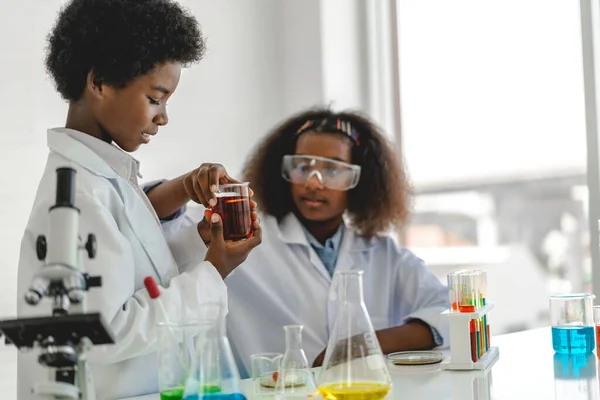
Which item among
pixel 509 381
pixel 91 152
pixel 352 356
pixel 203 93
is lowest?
pixel 509 381

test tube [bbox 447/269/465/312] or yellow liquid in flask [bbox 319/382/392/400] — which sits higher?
test tube [bbox 447/269/465/312]

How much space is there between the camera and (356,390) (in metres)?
1.32

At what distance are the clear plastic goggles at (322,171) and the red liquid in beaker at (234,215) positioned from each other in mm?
918

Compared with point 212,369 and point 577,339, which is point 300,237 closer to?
point 577,339

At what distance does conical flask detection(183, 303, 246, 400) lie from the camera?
1222 millimetres

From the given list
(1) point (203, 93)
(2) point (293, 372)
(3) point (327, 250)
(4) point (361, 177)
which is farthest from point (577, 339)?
(1) point (203, 93)

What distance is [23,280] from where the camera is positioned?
1.60 meters

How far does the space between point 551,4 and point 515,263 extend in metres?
1.14

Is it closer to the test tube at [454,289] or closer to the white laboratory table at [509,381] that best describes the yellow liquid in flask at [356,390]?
the white laboratory table at [509,381]

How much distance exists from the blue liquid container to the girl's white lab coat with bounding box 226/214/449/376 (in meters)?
0.53

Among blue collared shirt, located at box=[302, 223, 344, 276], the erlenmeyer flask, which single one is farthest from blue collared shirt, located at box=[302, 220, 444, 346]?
the erlenmeyer flask

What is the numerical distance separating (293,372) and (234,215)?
0.45 meters

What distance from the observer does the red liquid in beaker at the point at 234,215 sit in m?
1.81

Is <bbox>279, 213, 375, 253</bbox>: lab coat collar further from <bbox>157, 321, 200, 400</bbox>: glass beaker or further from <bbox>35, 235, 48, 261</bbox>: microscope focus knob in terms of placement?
<bbox>35, 235, 48, 261</bbox>: microscope focus knob
